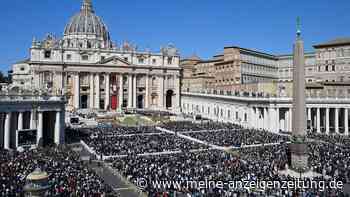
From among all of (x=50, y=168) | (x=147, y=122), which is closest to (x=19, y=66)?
(x=147, y=122)

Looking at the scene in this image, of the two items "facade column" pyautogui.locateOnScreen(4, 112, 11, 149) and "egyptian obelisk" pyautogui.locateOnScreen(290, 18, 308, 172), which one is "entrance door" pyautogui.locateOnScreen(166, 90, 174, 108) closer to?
"facade column" pyautogui.locateOnScreen(4, 112, 11, 149)

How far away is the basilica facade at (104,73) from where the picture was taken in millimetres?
79812

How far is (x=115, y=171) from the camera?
31.1 m

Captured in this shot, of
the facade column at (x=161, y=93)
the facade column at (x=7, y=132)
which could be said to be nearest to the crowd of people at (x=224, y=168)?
the facade column at (x=7, y=132)

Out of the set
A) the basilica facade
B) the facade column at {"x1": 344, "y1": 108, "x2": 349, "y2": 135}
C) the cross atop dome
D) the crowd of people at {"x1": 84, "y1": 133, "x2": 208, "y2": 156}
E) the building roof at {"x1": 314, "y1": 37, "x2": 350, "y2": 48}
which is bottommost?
the crowd of people at {"x1": 84, "y1": 133, "x2": 208, "y2": 156}

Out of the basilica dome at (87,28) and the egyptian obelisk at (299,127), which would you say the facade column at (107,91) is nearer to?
the basilica dome at (87,28)

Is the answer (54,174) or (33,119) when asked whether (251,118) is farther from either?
(54,174)

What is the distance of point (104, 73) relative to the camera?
3349 inches

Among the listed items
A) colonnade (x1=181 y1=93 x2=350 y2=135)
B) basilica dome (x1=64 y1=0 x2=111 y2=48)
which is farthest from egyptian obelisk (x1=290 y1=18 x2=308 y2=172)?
basilica dome (x1=64 y1=0 x2=111 y2=48)

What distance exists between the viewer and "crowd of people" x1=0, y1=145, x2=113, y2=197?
22453mm

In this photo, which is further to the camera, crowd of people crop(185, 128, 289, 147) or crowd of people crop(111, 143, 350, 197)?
crowd of people crop(185, 128, 289, 147)

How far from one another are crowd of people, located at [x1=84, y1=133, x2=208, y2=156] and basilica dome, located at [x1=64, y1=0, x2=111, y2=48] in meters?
57.1

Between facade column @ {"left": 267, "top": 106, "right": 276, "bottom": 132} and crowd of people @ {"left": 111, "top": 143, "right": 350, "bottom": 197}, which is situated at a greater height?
facade column @ {"left": 267, "top": 106, "right": 276, "bottom": 132}

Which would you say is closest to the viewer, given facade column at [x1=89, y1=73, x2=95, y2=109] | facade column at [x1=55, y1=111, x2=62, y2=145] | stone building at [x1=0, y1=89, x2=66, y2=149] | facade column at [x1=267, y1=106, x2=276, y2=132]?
stone building at [x1=0, y1=89, x2=66, y2=149]
